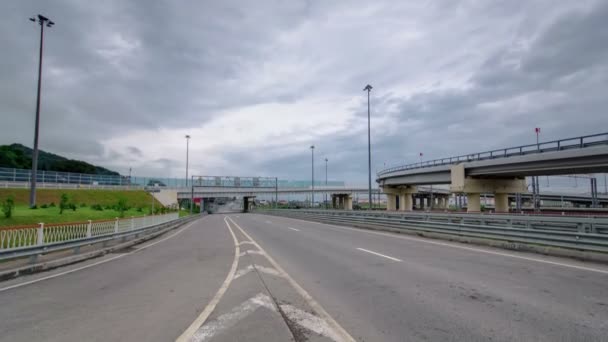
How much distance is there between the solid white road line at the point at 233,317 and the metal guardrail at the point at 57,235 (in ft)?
23.0

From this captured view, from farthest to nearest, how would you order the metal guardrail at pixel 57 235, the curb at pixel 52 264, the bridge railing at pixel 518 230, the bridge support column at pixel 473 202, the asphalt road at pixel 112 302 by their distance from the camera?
1. the bridge support column at pixel 473 202
2. the bridge railing at pixel 518 230
3. the metal guardrail at pixel 57 235
4. the curb at pixel 52 264
5. the asphalt road at pixel 112 302

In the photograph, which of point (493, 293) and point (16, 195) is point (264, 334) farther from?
point (16, 195)

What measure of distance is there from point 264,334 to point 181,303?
2.27 metres

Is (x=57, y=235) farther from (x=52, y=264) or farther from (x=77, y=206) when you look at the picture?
(x=77, y=206)

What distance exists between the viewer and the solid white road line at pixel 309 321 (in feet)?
14.7

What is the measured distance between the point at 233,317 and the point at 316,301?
1.55 metres

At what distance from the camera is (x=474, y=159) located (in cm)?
3859

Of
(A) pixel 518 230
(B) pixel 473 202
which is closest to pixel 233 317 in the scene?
(A) pixel 518 230

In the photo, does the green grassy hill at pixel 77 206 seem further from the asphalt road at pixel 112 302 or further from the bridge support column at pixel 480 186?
the bridge support column at pixel 480 186

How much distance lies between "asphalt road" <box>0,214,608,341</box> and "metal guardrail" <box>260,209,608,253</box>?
96 cm

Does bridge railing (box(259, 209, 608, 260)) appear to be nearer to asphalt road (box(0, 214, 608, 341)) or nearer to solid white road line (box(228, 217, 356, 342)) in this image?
asphalt road (box(0, 214, 608, 341))

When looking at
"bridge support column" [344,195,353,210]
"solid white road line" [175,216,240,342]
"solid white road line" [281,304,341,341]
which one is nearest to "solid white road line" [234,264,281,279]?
"solid white road line" [175,216,240,342]

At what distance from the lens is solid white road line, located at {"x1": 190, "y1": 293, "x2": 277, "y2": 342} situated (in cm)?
449

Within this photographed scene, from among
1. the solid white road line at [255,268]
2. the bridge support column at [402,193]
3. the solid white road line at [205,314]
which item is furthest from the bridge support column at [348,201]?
the solid white road line at [205,314]
